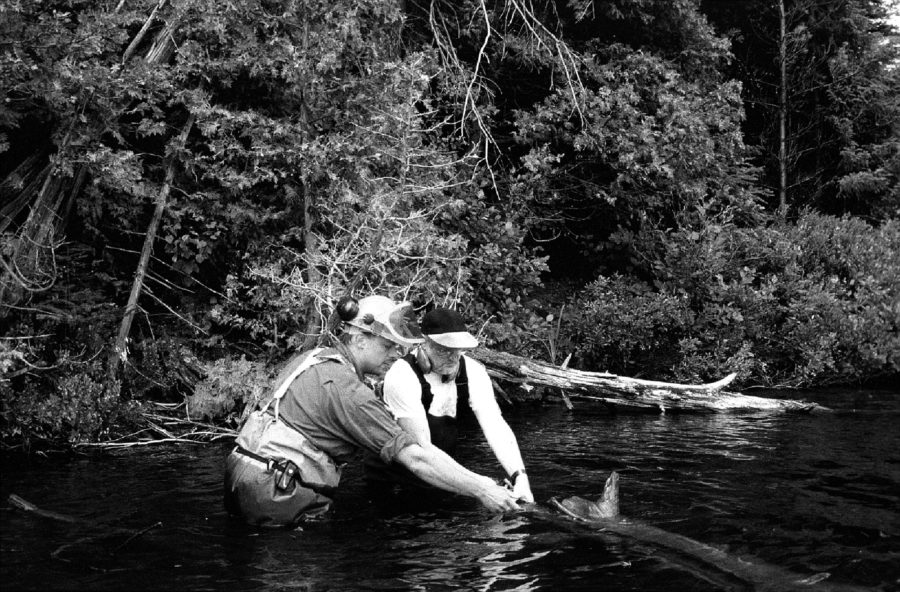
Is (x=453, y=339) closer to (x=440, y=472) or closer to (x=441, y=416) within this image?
(x=441, y=416)

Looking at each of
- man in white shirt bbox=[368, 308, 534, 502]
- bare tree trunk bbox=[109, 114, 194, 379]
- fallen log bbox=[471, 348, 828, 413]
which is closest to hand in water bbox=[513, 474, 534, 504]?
man in white shirt bbox=[368, 308, 534, 502]

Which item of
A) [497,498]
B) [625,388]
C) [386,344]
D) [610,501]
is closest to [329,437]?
[386,344]

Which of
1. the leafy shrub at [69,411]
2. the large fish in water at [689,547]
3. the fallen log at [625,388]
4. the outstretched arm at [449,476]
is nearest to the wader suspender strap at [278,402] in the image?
the outstretched arm at [449,476]

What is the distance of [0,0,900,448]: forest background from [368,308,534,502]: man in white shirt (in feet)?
10.3

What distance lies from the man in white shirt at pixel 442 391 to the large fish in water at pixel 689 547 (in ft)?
1.45

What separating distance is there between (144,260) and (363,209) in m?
2.68

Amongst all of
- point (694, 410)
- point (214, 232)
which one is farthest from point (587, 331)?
point (214, 232)

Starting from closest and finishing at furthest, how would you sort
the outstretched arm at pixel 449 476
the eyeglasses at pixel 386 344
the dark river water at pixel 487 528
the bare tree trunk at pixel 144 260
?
the dark river water at pixel 487 528, the outstretched arm at pixel 449 476, the eyeglasses at pixel 386 344, the bare tree trunk at pixel 144 260

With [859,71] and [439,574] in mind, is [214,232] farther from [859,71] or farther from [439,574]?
[859,71]

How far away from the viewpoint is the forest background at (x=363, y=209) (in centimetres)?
870

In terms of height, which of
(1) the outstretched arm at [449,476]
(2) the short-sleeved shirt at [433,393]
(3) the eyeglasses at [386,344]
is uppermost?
(3) the eyeglasses at [386,344]

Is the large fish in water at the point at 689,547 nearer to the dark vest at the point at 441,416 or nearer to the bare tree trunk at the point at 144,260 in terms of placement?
the dark vest at the point at 441,416

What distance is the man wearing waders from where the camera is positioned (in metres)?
5.05

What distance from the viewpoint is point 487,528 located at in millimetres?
5688
